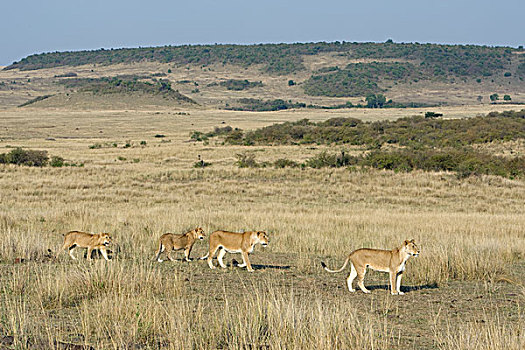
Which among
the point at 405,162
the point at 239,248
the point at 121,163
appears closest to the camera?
Answer: the point at 239,248

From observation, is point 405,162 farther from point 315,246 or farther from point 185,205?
point 315,246

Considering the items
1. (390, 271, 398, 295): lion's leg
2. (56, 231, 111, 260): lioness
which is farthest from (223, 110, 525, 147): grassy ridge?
(390, 271, 398, 295): lion's leg

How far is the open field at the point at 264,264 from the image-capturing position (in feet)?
19.8

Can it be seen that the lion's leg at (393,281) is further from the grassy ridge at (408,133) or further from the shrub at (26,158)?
the grassy ridge at (408,133)

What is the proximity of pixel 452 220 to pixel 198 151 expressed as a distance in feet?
104

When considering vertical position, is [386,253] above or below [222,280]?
above

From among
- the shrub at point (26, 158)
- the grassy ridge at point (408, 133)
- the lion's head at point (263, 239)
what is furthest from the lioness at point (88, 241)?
the grassy ridge at point (408, 133)

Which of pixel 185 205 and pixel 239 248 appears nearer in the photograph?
pixel 239 248

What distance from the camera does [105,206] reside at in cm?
2194

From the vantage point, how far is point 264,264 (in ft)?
36.6

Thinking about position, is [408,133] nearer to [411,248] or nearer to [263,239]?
[263,239]

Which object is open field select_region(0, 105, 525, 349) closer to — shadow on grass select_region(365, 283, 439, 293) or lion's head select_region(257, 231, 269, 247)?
shadow on grass select_region(365, 283, 439, 293)

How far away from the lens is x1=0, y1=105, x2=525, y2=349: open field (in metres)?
6.03

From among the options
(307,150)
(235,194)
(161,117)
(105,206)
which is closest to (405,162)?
(235,194)
